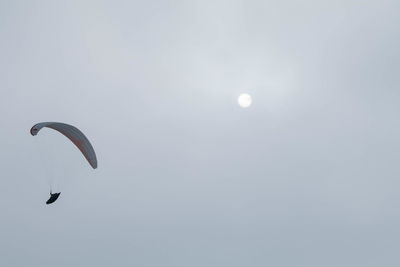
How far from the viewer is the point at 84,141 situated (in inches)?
2096

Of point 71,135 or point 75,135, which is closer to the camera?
point 75,135

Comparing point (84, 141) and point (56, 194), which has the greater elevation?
point (84, 141)

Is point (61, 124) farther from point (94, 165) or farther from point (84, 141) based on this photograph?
point (94, 165)

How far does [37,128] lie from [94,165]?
900 centimetres

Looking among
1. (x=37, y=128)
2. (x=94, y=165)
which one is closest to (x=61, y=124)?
(x=37, y=128)

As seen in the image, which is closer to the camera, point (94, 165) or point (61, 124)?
point (61, 124)

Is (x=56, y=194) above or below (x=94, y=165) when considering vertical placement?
below

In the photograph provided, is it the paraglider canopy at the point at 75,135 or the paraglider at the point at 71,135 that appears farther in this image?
the paraglider canopy at the point at 75,135

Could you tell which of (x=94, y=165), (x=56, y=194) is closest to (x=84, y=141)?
(x=94, y=165)

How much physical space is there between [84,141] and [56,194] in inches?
283

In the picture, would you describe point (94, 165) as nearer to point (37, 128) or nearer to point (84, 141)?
point (84, 141)

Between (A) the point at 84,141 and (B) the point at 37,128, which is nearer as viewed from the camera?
(B) the point at 37,128

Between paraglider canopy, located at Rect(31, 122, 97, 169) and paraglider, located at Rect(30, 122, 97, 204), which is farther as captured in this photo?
paraglider canopy, located at Rect(31, 122, 97, 169)

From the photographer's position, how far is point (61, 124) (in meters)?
51.1
